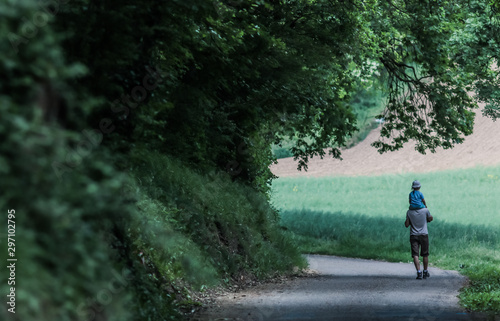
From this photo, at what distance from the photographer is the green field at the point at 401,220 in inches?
940

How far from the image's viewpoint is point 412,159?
96.1 metres

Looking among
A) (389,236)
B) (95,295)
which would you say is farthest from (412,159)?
(95,295)

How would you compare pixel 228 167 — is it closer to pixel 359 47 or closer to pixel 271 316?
pixel 359 47

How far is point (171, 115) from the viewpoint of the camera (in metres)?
15.8

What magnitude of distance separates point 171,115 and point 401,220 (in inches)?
1097

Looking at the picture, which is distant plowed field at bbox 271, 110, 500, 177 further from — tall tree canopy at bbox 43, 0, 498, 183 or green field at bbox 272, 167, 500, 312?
tall tree canopy at bbox 43, 0, 498, 183

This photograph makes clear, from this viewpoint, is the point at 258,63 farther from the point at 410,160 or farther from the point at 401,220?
the point at 410,160

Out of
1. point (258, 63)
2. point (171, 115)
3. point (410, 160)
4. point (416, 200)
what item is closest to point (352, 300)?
point (416, 200)

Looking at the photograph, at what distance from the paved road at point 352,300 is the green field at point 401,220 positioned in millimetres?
684

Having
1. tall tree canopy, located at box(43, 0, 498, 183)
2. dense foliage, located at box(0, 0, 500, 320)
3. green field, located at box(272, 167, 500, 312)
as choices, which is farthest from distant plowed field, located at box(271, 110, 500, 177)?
tall tree canopy, located at box(43, 0, 498, 183)

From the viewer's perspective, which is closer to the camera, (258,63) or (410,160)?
(258,63)

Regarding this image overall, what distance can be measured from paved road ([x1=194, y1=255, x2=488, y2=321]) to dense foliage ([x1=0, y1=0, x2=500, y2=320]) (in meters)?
1.03

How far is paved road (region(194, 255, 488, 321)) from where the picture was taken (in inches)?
428

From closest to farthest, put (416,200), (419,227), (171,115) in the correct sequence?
(171,115)
(416,200)
(419,227)
